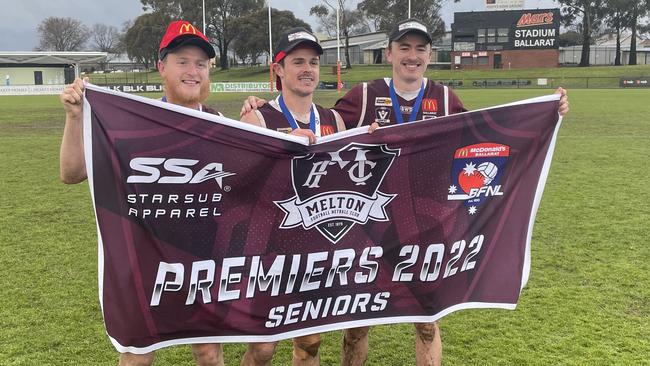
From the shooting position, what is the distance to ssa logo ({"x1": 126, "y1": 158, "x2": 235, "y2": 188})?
273 centimetres

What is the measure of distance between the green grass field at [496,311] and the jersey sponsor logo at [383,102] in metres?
1.86

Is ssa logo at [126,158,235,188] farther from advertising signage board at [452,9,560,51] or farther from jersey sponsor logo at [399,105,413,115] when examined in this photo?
advertising signage board at [452,9,560,51]

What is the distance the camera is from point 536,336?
166 inches

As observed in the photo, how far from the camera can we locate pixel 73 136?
8.88 ft

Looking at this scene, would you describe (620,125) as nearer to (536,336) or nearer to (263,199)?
(536,336)

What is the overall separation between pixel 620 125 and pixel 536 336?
54.7 ft

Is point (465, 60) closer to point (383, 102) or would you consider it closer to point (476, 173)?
point (383, 102)

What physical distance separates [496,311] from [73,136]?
3.69 m

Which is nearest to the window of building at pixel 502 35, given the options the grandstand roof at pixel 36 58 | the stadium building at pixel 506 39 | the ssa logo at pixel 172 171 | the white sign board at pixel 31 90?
the stadium building at pixel 506 39

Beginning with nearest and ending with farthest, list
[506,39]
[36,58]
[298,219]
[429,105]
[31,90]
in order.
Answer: [298,219], [429,105], [31,90], [36,58], [506,39]

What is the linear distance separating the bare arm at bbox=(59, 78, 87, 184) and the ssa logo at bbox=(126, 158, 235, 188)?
0.92ft

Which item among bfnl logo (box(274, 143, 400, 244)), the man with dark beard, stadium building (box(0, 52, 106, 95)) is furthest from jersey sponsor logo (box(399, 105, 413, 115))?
stadium building (box(0, 52, 106, 95))

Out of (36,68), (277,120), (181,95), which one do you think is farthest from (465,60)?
(181,95)

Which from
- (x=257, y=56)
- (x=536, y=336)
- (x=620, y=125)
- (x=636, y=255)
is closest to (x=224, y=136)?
(x=536, y=336)
